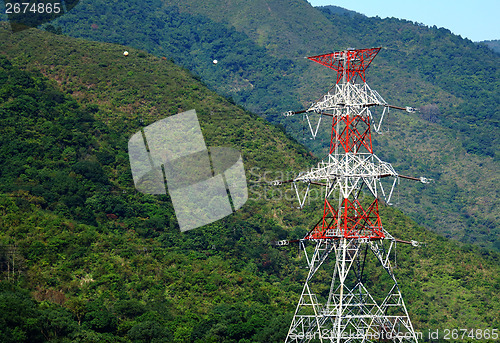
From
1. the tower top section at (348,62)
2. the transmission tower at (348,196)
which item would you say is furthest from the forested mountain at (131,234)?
the tower top section at (348,62)

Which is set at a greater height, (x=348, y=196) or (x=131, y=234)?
(x=348, y=196)

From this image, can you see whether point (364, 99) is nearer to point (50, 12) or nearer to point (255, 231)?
point (255, 231)

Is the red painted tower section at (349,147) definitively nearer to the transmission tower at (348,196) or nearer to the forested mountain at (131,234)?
the transmission tower at (348,196)

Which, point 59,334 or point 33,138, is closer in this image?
point 59,334

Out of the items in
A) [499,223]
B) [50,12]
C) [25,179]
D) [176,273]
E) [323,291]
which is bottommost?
[499,223]

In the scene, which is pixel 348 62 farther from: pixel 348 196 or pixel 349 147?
pixel 348 196

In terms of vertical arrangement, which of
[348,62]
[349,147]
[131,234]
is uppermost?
[348,62]

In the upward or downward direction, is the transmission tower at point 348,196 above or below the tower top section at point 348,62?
below

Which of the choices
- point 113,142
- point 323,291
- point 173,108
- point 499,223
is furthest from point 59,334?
point 499,223

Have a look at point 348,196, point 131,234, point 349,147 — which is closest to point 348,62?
point 349,147
